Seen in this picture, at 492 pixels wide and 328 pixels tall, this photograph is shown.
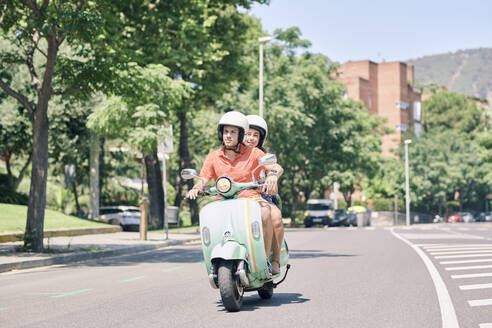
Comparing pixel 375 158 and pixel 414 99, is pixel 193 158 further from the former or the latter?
pixel 414 99

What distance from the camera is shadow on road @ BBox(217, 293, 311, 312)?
7406mm

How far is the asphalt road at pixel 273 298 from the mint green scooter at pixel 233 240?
0.32m

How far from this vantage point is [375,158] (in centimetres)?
4953

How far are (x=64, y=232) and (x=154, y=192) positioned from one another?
10.3m

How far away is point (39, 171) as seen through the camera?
48.4ft

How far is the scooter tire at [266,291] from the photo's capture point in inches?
305

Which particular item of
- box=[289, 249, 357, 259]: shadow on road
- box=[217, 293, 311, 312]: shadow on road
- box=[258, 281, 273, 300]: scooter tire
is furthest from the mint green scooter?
box=[289, 249, 357, 259]: shadow on road

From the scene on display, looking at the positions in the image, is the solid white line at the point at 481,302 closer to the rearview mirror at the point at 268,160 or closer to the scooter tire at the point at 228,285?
the scooter tire at the point at 228,285

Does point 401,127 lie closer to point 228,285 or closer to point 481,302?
point 481,302

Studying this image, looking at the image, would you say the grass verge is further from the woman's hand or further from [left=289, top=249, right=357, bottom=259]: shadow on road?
the woman's hand

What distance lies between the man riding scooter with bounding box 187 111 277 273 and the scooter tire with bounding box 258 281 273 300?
639 millimetres

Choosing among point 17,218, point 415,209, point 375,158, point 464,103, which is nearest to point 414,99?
point 464,103

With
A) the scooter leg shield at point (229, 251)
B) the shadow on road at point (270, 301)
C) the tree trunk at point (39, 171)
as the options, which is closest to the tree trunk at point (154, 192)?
the tree trunk at point (39, 171)

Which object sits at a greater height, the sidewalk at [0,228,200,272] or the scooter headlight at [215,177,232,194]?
the scooter headlight at [215,177,232,194]
